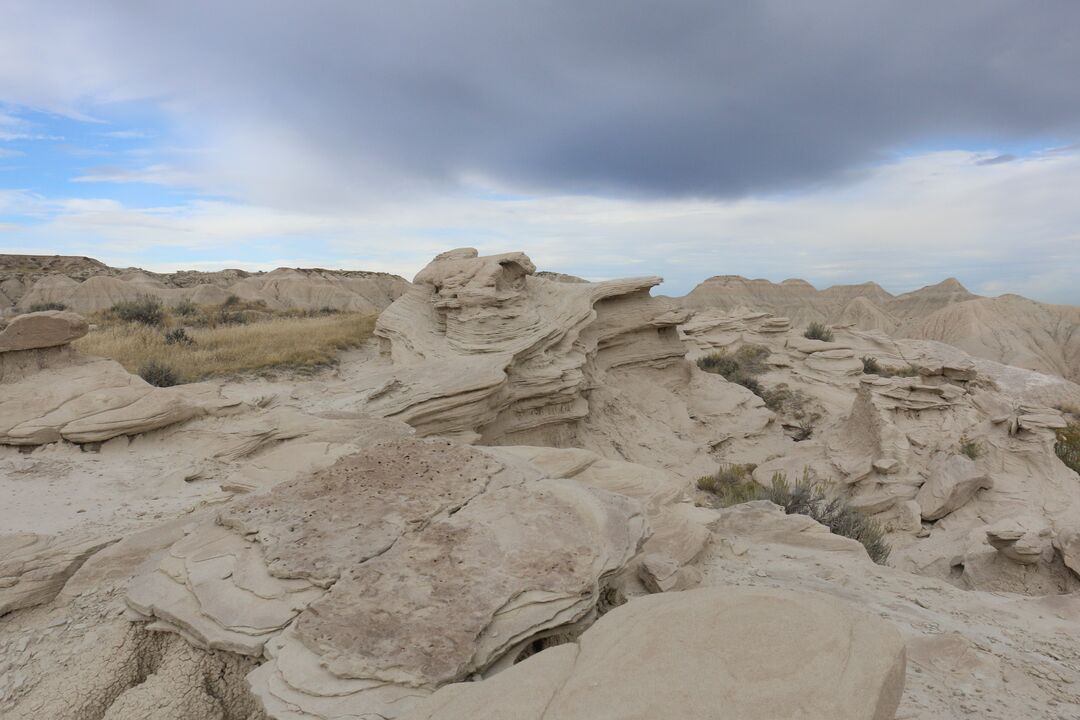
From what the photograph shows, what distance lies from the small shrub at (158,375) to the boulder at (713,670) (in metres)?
9.33

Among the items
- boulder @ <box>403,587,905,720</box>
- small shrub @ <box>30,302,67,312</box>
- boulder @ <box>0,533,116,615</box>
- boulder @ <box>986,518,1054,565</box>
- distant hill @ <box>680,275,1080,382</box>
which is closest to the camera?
boulder @ <box>403,587,905,720</box>

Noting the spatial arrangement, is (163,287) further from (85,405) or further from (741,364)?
(741,364)

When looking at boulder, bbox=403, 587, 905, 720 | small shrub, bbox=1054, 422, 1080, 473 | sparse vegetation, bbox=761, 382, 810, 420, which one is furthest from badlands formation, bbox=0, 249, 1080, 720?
sparse vegetation, bbox=761, 382, 810, 420

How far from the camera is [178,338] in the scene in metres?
12.4

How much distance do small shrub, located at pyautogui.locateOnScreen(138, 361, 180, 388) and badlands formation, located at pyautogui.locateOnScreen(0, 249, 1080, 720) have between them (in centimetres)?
98

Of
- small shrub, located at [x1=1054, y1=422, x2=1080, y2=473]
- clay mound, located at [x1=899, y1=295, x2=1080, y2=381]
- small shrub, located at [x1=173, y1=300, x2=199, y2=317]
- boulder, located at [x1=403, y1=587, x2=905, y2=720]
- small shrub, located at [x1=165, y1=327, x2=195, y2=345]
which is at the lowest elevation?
clay mound, located at [x1=899, y1=295, x2=1080, y2=381]

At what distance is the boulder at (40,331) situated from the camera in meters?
6.72

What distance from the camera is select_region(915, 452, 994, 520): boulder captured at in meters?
9.02

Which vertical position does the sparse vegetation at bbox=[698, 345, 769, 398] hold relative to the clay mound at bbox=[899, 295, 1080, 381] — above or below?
above

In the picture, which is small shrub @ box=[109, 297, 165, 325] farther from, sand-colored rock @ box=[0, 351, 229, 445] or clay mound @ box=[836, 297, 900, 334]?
clay mound @ box=[836, 297, 900, 334]

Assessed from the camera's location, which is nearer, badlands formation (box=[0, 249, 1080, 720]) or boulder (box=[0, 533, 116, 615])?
badlands formation (box=[0, 249, 1080, 720])

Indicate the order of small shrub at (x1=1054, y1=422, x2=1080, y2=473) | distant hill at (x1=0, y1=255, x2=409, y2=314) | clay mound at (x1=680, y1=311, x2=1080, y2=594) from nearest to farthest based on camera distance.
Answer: clay mound at (x1=680, y1=311, x2=1080, y2=594) < small shrub at (x1=1054, y1=422, x2=1080, y2=473) < distant hill at (x1=0, y1=255, x2=409, y2=314)

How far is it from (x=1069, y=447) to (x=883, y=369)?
5.99 metres

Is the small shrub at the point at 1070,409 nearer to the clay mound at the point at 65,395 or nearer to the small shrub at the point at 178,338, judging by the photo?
the clay mound at the point at 65,395
